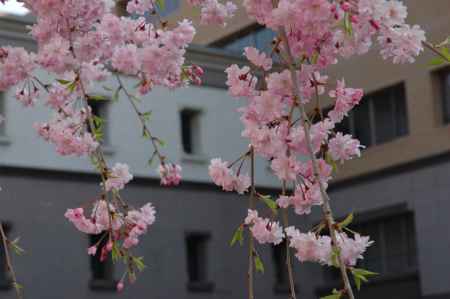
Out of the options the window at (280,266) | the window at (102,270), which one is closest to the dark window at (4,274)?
the window at (102,270)

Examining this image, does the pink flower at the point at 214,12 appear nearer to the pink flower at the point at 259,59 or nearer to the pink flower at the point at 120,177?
the pink flower at the point at 120,177

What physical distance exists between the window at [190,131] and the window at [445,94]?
20.8 ft

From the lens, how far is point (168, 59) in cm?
605

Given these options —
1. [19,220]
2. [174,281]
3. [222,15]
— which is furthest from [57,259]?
[222,15]

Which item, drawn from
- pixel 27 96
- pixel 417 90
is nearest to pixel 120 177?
pixel 27 96

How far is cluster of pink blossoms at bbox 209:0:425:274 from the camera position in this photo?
4691 mm

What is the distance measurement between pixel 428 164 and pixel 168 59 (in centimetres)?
2201

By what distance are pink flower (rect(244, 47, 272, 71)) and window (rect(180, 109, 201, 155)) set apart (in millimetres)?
24931

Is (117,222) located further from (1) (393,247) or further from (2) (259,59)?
(1) (393,247)

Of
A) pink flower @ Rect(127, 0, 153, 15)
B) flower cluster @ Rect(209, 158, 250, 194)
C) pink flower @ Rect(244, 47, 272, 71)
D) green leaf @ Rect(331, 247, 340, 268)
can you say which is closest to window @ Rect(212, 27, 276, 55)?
pink flower @ Rect(127, 0, 153, 15)

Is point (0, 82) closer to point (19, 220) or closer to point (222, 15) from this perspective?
point (222, 15)

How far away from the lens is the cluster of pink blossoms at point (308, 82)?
4691mm

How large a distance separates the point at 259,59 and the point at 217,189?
25308 mm

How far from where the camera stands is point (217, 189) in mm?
30844
